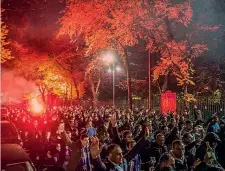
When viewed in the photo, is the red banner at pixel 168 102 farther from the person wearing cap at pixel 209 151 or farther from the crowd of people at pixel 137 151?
the person wearing cap at pixel 209 151

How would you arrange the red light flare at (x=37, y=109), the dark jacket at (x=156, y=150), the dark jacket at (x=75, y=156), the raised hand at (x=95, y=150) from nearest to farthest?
the raised hand at (x=95, y=150) → the dark jacket at (x=75, y=156) → the dark jacket at (x=156, y=150) → the red light flare at (x=37, y=109)

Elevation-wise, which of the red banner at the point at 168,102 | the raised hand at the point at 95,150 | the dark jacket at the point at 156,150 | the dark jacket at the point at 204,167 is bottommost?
the dark jacket at the point at 156,150

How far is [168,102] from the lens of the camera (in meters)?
22.1

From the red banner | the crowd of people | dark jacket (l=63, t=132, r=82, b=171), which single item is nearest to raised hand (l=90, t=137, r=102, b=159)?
the crowd of people

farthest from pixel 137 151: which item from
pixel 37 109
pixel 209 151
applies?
pixel 37 109

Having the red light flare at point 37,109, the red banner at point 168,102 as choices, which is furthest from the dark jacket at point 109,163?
the red light flare at point 37,109

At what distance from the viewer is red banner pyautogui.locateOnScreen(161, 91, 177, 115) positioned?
22.0 m

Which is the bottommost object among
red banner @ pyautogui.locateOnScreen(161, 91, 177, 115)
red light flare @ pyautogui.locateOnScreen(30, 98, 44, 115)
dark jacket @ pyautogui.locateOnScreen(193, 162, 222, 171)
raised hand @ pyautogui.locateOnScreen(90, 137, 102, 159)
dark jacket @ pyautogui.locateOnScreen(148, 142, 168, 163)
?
dark jacket @ pyautogui.locateOnScreen(148, 142, 168, 163)

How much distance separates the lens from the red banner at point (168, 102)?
72.1 feet

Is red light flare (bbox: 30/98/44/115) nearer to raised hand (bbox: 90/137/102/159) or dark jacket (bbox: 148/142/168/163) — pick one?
dark jacket (bbox: 148/142/168/163)

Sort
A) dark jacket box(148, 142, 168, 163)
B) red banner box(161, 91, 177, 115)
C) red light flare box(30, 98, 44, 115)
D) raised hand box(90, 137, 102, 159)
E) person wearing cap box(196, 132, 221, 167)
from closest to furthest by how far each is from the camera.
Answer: person wearing cap box(196, 132, 221, 167)
raised hand box(90, 137, 102, 159)
dark jacket box(148, 142, 168, 163)
red banner box(161, 91, 177, 115)
red light flare box(30, 98, 44, 115)

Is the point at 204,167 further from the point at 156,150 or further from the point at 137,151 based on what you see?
the point at 156,150

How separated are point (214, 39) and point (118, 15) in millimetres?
8370

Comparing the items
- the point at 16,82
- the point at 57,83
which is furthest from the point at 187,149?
the point at 16,82
